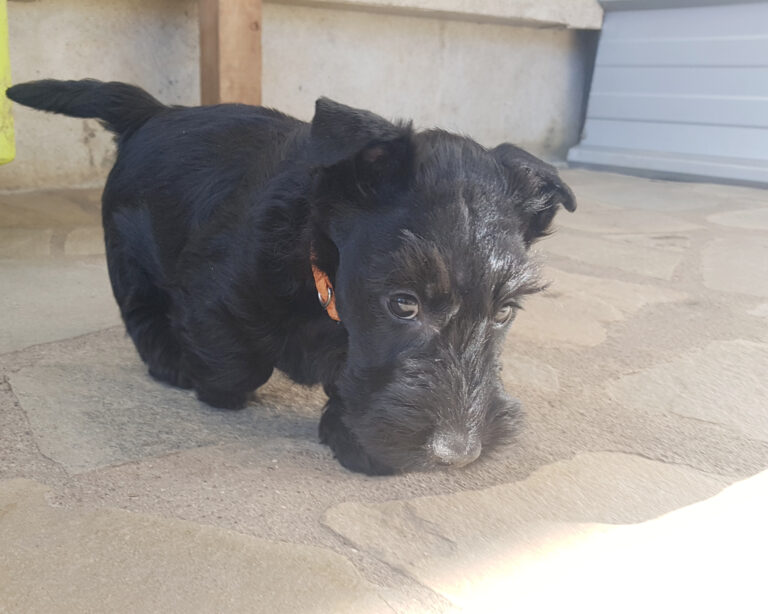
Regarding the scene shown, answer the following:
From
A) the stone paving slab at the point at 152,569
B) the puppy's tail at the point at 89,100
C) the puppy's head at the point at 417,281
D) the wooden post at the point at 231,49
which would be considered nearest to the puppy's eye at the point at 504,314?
the puppy's head at the point at 417,281

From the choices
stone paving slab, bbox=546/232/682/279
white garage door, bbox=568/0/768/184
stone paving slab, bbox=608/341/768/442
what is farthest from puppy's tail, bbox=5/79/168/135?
white garage door, bbox=568/0/768/184

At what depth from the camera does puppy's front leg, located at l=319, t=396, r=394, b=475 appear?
1751mm

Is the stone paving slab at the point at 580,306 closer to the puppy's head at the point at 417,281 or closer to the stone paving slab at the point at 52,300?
the puppy's head at the point at 417,281

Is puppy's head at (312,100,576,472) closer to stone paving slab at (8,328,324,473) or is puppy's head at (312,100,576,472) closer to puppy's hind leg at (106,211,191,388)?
stone paving slab at (8,328,324,473)

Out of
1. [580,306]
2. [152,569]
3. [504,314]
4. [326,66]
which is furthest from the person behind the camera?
[326,66]

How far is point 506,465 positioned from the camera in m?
1.84

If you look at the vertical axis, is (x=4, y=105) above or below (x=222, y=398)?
above

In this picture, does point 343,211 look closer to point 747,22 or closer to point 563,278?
point 563,278

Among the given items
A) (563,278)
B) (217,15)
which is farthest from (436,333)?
(217,15)

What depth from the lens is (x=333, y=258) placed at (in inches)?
70.1

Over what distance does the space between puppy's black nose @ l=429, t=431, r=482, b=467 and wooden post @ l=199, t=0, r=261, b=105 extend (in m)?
2.95

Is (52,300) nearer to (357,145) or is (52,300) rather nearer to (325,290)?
(325,290)

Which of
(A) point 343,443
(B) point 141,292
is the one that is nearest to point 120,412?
(B) point 141,292

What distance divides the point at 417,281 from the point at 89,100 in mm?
1403
